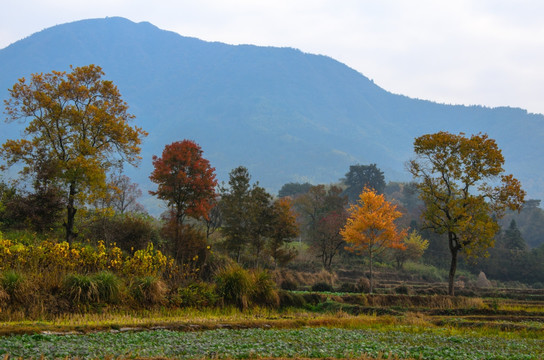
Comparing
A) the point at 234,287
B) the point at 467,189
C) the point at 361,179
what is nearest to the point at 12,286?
the point at 234,287

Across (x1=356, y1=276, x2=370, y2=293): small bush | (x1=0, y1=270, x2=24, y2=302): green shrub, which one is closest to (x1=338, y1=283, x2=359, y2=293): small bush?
(x1=356, y1=276, x2=370, y2=293): small bush

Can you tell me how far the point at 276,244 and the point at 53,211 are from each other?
1895cm

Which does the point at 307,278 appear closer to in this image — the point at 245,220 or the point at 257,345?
the point at 245,220

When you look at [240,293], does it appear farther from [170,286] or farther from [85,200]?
[85,200]

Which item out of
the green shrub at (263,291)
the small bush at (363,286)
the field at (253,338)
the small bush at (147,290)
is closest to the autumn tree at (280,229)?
the small bush at (363,286)

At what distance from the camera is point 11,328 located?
10.8m

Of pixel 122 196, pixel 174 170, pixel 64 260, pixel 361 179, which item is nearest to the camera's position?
pixel 64 260

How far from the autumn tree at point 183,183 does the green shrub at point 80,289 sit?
616 inches

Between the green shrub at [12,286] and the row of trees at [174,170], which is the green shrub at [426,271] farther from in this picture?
the green shrub at [12,286]

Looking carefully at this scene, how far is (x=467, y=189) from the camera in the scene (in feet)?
107

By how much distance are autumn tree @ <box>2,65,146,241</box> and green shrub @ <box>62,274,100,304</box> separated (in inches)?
517

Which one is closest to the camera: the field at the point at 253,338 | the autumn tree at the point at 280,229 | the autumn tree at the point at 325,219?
the field at the point at 253,338

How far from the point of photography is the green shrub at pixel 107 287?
Answer: 15.4 meters

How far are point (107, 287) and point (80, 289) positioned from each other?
3.02ft
